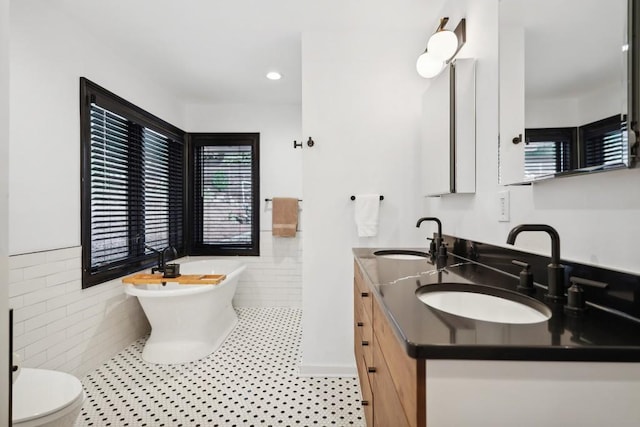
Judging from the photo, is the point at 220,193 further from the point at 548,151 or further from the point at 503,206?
the point at 548,151

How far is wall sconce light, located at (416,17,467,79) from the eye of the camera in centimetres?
168

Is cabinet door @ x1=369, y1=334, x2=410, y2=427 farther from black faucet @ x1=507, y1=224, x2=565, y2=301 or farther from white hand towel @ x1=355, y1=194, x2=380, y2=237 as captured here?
white hand towel @ x1=355, y1=194, x2=380, y2=237

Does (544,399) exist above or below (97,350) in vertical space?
above

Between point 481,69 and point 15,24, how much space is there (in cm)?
263

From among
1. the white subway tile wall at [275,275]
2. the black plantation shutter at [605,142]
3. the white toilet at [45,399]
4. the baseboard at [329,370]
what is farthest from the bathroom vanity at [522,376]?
the white subway tile wall at [275,275]

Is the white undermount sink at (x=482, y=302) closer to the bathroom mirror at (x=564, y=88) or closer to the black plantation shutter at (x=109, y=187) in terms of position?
the bathroom mirror at (x=564, y=88)

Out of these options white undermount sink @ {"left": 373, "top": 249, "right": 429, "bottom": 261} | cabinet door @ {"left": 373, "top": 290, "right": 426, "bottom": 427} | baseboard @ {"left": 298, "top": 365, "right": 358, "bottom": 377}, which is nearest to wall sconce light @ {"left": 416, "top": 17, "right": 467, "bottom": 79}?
white undermount sink @ {"left": 373, "top": 249, "right": 429, "bottom": 261}

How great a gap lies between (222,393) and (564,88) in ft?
7.77

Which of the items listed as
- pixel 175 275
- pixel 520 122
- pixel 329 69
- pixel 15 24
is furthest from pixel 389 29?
pixel 175 275

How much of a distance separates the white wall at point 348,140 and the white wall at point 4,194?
1651mm

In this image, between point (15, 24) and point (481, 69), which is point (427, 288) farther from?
point (15, 24)

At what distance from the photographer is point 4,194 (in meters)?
0.73

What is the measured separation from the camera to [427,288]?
1072 mm

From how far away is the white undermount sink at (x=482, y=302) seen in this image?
910mm
